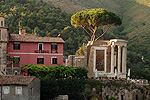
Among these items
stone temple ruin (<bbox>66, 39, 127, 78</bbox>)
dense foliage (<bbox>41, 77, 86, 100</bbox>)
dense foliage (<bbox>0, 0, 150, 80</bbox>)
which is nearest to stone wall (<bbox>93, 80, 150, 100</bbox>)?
dense foliage (<bbox>41, 77, 86, 100</bbox>)

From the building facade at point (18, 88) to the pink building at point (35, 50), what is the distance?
1571cm

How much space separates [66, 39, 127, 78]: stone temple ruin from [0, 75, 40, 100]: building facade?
2353cm

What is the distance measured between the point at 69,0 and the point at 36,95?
372 ft

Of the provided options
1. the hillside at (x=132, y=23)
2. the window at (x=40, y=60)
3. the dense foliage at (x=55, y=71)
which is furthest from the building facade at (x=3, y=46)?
the hillside at (x=132, y=23)

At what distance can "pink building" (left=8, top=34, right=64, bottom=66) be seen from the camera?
64312mm

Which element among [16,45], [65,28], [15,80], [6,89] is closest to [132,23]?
[65,28]

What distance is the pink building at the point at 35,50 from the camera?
6431 centimetres

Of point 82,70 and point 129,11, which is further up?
point 129,11

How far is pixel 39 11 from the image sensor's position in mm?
121000

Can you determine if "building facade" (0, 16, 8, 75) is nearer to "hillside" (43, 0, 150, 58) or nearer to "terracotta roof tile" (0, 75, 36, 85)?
"terracotta roof tile" (0, 75, 36, 85)

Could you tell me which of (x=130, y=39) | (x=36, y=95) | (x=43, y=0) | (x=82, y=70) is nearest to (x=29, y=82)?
(x=36, y=95)

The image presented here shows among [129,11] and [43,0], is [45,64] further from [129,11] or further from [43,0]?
[129,11]

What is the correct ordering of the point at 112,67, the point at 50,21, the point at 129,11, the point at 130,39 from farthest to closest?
the point at 129,11 < the point at 130,39 < the point at 50,21 < the point at 112,67

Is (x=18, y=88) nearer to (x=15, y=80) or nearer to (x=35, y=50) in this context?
(x=15, y=80)
